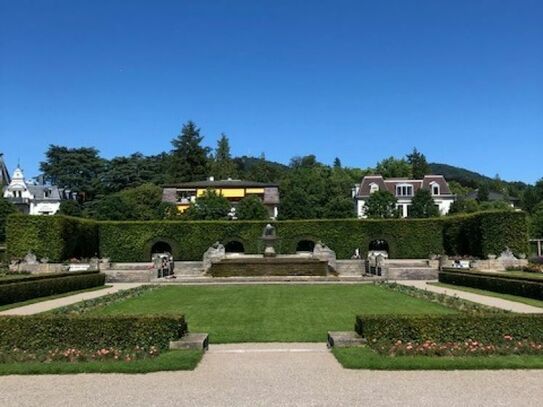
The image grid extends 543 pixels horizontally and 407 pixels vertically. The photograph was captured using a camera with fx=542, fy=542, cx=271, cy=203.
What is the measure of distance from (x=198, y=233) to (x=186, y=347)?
35705 mm

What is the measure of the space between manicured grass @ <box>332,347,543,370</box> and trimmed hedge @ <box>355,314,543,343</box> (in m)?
0.64

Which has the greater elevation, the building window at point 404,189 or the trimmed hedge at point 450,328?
the building window at point 404,189

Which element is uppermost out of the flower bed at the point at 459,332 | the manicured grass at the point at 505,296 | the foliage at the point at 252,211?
the foliage at the point at 252,211

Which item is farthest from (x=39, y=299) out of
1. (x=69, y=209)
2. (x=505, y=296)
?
(x=69, y=209)

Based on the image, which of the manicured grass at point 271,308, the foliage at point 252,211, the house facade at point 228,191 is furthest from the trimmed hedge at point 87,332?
the house facade at point 228,191

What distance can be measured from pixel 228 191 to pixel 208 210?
19.9 metres

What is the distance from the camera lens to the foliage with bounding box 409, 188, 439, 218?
65750 millimetres

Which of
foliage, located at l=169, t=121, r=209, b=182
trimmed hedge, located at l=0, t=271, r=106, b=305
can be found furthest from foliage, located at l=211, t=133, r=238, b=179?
trimmed hedge, located at l=0, t=271, r=106, b=305

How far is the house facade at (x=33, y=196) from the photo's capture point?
81.1m

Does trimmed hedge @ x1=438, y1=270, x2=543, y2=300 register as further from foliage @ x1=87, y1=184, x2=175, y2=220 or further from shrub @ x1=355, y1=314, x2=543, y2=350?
foliage @ x1=87, y1=184, x2=175, y2=220

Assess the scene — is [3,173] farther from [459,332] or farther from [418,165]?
[459,332]

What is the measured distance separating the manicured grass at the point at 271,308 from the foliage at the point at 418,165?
77.6 m

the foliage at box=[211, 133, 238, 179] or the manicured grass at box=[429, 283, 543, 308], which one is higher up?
the foliage at box=[211, 133, 238, 179]

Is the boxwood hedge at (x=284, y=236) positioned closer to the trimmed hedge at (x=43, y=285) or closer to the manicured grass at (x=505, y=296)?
the trimmed hedge at (x=43, y=285)
